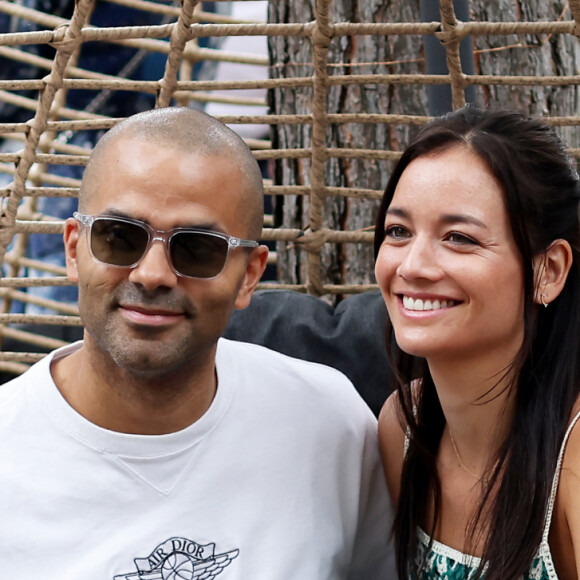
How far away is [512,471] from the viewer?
150 cm

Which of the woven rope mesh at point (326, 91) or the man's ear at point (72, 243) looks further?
the woven rope mesh at point (326, 91)

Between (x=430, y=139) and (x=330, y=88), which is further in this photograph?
(x=330, y=88)

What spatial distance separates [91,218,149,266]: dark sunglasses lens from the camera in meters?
1.35

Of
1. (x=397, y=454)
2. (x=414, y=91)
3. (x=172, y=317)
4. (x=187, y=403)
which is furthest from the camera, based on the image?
(x=414, y=91)

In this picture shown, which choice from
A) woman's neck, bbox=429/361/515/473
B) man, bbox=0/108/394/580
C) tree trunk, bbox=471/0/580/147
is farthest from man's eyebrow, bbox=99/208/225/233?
tree trunk, bbox=471/0/580/147

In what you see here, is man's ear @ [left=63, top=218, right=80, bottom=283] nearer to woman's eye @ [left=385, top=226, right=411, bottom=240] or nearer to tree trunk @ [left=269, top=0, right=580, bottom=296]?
woman's eye @ [left=385, top=226, right=411, bottom=240]

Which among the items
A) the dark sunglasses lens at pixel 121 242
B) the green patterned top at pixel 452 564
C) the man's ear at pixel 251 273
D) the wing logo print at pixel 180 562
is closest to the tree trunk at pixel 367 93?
the man's ear at pixel 251 273

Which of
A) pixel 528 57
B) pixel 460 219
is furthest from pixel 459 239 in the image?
→ pixel 528 57

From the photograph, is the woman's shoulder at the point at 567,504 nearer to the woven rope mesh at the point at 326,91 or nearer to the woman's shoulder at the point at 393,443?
the woman's shoulder at the point at 393,443

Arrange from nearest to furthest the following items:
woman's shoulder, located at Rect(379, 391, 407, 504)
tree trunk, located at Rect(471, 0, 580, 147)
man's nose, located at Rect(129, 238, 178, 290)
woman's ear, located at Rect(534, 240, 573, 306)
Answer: man's nose, located at Rect(129, 238, 178, 290) → woman's ear, located at Rect(534, 240, 573, 306) → woman's shoulder, located at Rect(379, 391, 407, 504) → tree trunk, located at Rect(471, 0, 580, 147)

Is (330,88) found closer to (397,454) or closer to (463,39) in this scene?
(463,39)

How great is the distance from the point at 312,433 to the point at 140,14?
2850 mm

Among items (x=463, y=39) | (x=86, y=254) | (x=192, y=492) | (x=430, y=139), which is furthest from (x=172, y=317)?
(x=463, y=39)

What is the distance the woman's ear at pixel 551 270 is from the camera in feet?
4.75
